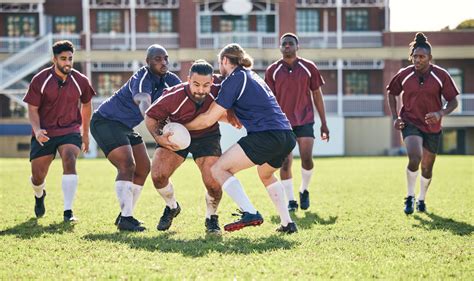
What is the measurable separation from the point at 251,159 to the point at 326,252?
4.67 feet

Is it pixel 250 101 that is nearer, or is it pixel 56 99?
pixel 250 101

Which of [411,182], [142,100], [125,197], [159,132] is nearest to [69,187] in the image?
[125,197]

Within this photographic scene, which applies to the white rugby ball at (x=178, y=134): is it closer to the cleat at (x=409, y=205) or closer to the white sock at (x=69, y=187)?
the white sock at (x=69, y=187)

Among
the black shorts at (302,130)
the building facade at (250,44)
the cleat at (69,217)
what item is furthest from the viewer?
the building facade at (250,44)

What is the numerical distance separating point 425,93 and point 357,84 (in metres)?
35.8

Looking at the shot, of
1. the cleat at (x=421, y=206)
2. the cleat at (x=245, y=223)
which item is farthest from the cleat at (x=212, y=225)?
the cleat at (x=421, y=206)

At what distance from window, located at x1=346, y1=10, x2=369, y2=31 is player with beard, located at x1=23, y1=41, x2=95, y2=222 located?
3750cm

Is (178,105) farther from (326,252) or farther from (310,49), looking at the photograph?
(310,49)

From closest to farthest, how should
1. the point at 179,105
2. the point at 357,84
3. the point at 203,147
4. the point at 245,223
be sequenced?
the point at 245,223
the point at 179,105
the point at 203,147
the point at 357,84

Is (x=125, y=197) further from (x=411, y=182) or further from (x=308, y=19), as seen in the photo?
(x=308, y=19)

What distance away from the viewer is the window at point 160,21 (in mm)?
46500

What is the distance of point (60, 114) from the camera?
10.7 meters

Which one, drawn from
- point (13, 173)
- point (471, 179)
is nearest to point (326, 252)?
point (471, 179)

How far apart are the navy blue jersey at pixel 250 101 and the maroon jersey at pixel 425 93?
3748 millimetres
